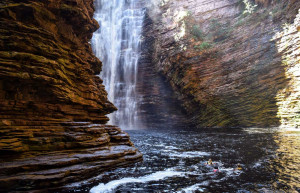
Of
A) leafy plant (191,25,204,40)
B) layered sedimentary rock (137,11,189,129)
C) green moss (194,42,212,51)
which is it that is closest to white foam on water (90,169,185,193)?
layered sedimentary rock (137,11,189,129)

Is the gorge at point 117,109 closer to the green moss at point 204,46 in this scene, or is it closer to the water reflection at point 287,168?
the water reflection at point 287,168

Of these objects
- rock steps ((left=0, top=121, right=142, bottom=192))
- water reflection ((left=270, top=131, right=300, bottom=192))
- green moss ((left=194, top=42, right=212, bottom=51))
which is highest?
green moss ((left=194, top=42, right=212, bottom=51))

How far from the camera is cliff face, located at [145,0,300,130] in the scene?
72.4 ft

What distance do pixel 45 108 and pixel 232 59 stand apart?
25390mm

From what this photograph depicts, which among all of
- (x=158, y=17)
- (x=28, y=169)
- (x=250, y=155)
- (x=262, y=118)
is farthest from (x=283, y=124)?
(x=158, y=17)

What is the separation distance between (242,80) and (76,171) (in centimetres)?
2446

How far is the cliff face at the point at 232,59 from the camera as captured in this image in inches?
869

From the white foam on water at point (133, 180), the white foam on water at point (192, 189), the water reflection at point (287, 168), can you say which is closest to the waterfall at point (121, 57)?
the water reflection at point (287, 168)

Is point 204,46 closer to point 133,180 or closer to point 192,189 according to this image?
point 133,180

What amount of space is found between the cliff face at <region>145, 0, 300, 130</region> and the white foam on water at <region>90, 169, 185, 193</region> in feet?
64.1

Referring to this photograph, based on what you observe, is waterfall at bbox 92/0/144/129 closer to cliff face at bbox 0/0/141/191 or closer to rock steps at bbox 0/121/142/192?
cliff face at bbox 0/0/141/191

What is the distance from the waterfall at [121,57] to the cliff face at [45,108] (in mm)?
24948

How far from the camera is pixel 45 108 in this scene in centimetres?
854

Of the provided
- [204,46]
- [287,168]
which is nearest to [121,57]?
[204,46]
